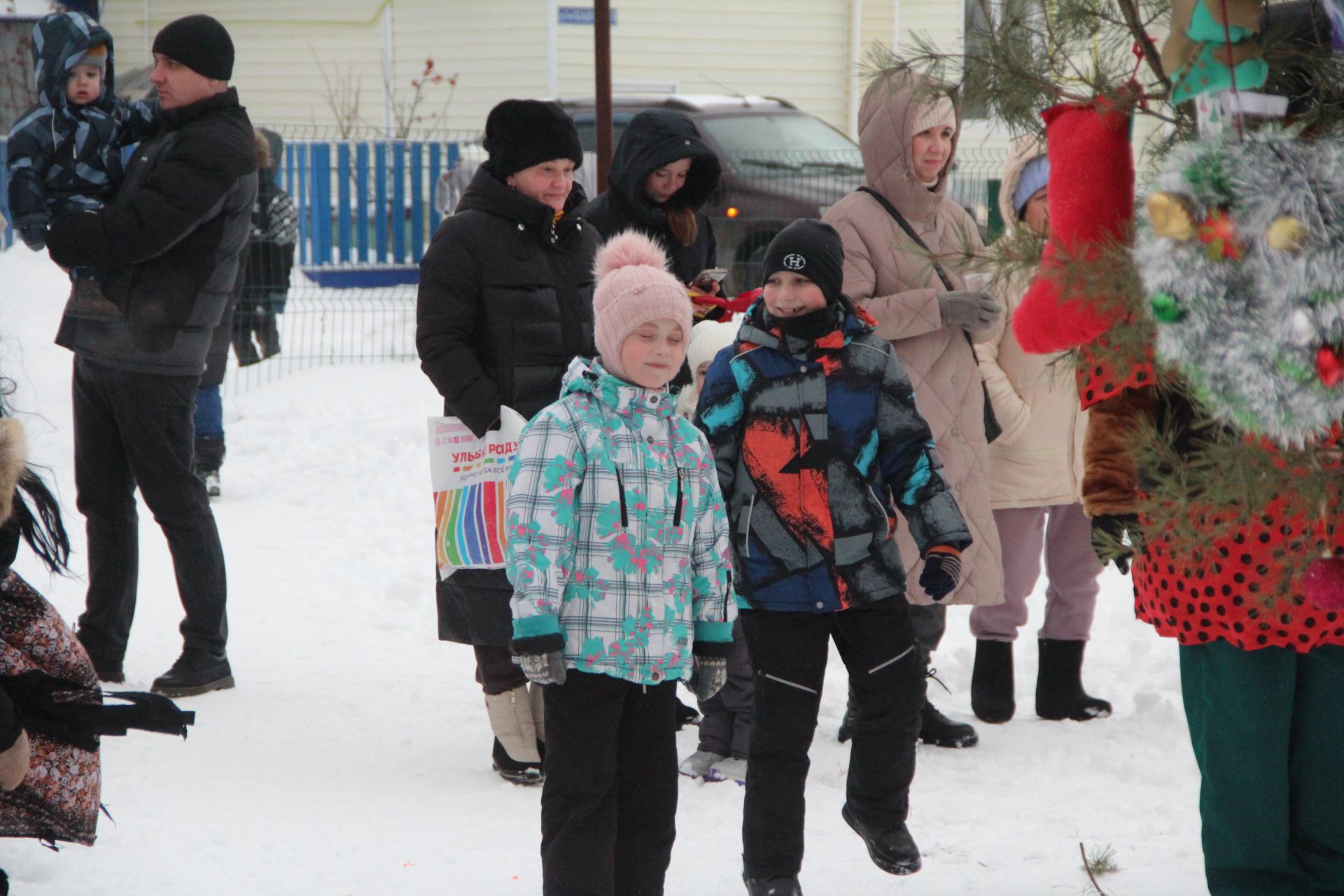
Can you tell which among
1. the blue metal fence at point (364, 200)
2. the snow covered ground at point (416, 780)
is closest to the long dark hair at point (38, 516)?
the snow covered ground at point (416, 780)

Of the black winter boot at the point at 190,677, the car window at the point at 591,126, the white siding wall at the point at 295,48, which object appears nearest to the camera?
the black winter boot at the point at 190,677

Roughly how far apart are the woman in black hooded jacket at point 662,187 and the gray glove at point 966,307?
76cm

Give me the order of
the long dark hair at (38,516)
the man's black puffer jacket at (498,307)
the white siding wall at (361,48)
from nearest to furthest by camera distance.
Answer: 1. the long dark hair at (38,516)
2. the man's black puffer jacket at (498,307)
3. the white siding wall at (361,48)

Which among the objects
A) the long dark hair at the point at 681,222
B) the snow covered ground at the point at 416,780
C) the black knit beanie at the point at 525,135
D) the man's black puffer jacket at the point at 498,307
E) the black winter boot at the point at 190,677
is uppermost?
the black knit beanie at the point at 525,135

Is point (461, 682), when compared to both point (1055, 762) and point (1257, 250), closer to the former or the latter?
point (1055, 762)

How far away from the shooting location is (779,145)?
1238 cm

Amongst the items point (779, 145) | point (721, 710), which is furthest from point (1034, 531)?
point (779, 145)

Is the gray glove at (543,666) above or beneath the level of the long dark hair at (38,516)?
beneath

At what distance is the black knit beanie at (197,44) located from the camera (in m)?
4.66

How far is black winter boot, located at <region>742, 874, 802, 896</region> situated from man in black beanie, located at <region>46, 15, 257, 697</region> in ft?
7.59

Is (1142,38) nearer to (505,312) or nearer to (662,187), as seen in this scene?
(505,312)

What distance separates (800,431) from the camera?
3.54 meters

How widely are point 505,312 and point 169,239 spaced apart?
1247 mm

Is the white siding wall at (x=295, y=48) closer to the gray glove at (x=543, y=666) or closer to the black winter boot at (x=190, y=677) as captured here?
the black winter boot at (x=190, y=677)
